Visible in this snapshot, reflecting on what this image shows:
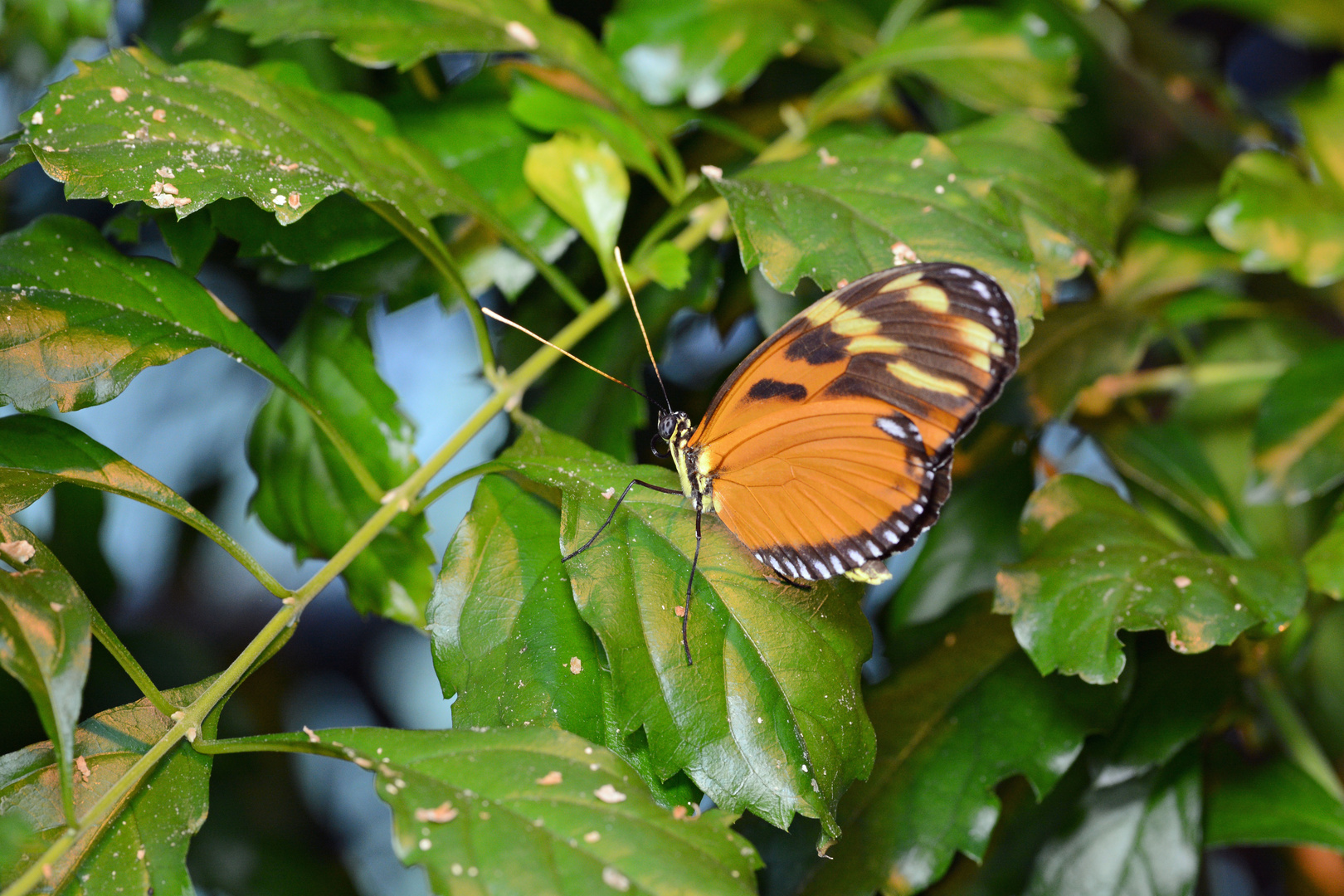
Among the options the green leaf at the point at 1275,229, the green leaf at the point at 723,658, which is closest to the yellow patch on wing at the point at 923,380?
the green leaf at the point at 723,658

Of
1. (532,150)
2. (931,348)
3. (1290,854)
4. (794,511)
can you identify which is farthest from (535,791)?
(1290,854)

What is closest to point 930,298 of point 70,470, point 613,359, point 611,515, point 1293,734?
point 611,515

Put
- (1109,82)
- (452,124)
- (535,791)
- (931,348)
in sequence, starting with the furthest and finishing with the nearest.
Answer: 1. (1109,82)
2. (452,124)
3. (931,348)
4. (535,791)

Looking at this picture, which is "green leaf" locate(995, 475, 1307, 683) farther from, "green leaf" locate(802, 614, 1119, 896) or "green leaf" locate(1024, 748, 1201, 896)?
"green leaf" locate(1024, 748, 1201, 896)

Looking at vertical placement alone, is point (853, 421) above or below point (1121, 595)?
above

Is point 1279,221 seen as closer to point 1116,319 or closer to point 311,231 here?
point 1116,319

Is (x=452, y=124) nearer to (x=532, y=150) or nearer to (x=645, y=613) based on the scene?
(x=532, y=150)
